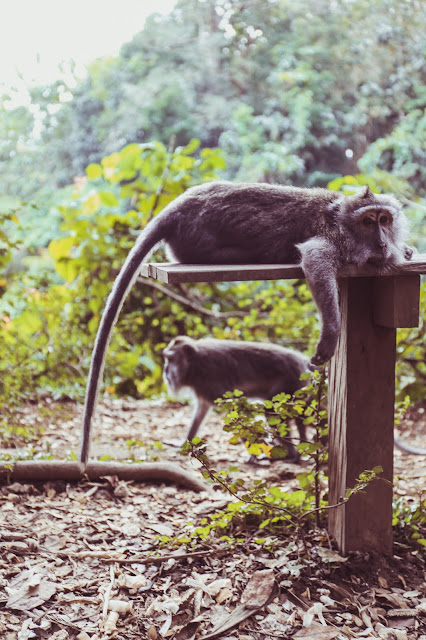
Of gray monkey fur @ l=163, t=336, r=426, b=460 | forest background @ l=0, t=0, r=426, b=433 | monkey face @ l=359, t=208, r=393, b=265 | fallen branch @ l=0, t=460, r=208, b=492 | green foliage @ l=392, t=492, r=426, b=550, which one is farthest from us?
forest background @ l=0, t=0, r=426, b=433

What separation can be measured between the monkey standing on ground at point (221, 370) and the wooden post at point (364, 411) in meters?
1.71

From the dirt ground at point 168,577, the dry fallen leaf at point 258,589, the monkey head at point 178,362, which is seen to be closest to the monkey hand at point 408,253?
the dirt ground at point 168,577

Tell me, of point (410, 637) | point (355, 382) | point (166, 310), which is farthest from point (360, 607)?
point (166, 310)

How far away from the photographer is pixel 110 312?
2.60m

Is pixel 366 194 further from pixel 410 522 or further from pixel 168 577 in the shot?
pixel 168 577

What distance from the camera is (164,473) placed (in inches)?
136

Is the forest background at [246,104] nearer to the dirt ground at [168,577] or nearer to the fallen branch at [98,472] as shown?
the fallen branch at [98,472]

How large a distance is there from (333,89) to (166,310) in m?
4.99

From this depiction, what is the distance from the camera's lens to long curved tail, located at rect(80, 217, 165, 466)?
2.59 m

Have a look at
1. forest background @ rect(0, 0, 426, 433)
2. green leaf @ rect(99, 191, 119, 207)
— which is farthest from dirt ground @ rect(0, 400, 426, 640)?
forest background @ rect(0, 0, 426, 433)

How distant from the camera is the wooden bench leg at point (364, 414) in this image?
254 cm

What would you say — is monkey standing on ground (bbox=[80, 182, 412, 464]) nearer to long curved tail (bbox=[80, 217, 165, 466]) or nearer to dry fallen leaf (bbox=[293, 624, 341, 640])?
long curved tail (bbox=[80, 217, 165, 466])

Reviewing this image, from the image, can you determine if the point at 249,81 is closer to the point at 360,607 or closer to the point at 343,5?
the point at 343,5

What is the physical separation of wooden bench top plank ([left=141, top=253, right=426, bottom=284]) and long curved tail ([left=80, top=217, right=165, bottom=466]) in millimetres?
119
